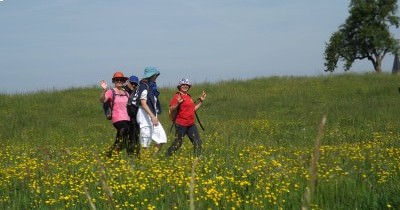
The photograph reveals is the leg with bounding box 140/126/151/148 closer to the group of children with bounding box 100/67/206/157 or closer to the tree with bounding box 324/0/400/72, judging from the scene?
the group of children with bounding box 100/67/206/157

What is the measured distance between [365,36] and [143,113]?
1909 inches

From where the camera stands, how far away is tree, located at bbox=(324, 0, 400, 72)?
171 ft

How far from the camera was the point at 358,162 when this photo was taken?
6.87 metres

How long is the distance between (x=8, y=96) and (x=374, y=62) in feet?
138

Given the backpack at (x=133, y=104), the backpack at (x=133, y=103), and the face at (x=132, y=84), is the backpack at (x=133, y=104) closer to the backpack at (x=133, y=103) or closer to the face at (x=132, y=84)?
the backpack at (x=133, y=103)

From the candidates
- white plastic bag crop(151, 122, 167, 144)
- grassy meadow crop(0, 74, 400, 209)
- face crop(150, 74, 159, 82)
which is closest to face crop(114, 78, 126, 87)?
Result: face crop(150, 74, 159, 82)

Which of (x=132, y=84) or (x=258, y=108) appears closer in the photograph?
(x=132, y=84)

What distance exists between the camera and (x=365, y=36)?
52344 millimetres

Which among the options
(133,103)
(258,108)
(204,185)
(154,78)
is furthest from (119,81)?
(258,108)

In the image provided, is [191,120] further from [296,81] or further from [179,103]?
[296,81]

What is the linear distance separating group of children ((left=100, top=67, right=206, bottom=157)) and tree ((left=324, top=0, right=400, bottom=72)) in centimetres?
4701

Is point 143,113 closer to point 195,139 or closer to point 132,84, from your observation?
point 132,84

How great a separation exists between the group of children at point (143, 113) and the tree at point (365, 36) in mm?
47005

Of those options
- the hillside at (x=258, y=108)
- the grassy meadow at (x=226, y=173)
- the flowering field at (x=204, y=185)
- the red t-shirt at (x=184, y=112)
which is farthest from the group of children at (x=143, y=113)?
the hillside at (x=258, y=108)
